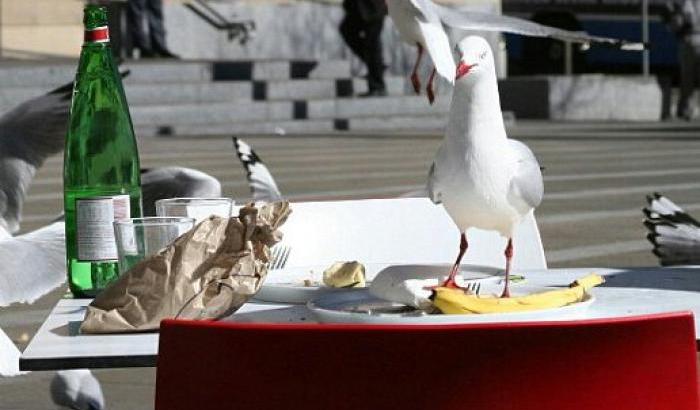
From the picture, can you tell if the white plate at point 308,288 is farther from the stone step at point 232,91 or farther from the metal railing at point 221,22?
the metal railing at point 221,22

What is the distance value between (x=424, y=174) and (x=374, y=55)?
827 centimetres

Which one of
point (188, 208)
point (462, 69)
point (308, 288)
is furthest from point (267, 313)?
point (462, 69)

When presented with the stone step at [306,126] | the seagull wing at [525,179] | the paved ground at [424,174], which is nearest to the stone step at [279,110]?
the stone step at [306,126]

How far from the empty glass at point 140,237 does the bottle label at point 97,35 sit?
1.35ft

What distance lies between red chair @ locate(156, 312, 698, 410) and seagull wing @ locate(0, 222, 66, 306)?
161 cm

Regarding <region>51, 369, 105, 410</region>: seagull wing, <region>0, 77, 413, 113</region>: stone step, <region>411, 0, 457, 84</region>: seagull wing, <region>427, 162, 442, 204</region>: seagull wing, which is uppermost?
<region>411, 0, 457, 84</region>: seagull wing

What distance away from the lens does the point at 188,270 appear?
2686 mm

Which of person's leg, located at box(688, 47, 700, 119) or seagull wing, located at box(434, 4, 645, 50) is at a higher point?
seagull wing, located at box(434, 4, 645, 50)

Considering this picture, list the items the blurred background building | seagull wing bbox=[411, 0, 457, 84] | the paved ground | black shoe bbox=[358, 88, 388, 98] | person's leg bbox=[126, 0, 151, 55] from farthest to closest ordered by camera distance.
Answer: person's leg bbox=[126, 0, 151, 55]
black shoe bbox=[358, 88, 388, 98]
the blurred background building
the paved ground
seagull wing bbox=[411, 0, 457, 84]

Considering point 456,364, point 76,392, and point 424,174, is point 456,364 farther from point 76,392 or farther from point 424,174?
point 424,174

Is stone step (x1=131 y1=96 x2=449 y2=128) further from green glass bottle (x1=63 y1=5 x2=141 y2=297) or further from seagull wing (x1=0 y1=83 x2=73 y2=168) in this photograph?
green glass bottle (x1=63 y1=5 x2=141 y2=297)

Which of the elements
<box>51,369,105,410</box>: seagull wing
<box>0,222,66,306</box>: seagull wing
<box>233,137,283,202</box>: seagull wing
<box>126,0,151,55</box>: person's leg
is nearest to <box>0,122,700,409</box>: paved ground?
<box>51,369,105,410</box>: seagull wing

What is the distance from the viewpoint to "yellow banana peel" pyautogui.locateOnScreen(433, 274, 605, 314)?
260cm

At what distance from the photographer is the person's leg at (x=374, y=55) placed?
21.0 m
